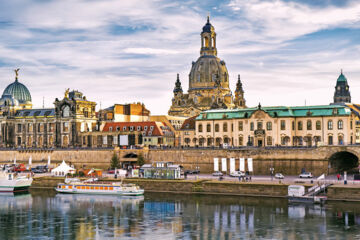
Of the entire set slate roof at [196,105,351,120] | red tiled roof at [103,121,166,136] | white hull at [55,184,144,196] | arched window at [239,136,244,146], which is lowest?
white hull at [55,184,144,196]

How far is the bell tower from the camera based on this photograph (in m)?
177

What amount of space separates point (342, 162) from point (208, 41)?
91.1 meters

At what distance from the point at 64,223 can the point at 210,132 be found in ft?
176

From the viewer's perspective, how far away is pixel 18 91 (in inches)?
6368

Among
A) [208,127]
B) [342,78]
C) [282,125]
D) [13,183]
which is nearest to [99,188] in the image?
[13,183]

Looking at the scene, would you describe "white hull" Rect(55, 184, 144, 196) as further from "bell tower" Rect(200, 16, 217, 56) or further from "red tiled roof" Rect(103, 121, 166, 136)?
"bell tower" Rect(200, 16, 217, 56)

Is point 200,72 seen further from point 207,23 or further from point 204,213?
point 204,213

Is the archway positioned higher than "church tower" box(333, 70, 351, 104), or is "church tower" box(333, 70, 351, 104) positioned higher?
"church tower" box(333, 70, 351, 104)

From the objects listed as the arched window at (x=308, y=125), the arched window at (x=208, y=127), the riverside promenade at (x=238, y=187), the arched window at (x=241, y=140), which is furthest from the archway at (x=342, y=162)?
the arched window at (x=208, y=127)

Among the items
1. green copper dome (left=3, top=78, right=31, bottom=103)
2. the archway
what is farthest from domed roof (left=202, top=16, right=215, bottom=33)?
the archway

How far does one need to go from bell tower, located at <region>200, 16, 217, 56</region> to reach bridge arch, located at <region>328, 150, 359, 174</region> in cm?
8716

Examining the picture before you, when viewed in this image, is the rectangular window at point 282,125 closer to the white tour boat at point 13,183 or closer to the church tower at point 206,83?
the white tour boat at point 13,183

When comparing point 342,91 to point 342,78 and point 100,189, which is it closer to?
point 342,78

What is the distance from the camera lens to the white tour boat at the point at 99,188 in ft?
264
